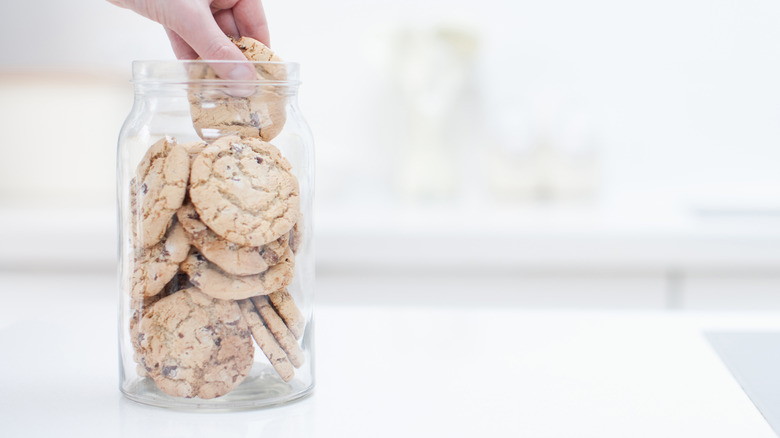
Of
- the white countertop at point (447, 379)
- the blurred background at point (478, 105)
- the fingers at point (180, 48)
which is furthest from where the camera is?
the blurred background at point (478, 105)

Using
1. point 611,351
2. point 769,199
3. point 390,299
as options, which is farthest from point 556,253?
point 611,351

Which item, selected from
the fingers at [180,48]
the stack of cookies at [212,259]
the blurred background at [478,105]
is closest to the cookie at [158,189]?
the stack of cookies at [212,259]

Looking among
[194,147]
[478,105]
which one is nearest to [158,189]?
[194,147]

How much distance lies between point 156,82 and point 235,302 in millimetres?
168

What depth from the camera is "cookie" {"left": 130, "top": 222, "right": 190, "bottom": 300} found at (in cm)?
57

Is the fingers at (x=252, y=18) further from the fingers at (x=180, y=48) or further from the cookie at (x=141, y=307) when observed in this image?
the cookie at (x=141, y=307)

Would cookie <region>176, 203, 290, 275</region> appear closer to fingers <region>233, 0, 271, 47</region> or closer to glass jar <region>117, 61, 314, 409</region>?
glass jar <region>117, 61, 314, 409</region>

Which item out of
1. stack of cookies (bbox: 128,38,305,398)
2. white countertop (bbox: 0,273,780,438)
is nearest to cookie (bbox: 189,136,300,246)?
stack of cookies (bbox: 128,38,305,398)

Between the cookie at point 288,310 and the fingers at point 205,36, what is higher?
the fingers at point 205,36

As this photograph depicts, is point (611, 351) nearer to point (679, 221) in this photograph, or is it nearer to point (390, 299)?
point (390, 299)

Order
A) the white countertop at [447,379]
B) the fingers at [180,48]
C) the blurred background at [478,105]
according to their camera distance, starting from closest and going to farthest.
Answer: the white countertop at [447,379], the fingers at [180,48], the blurred background at [478,105]

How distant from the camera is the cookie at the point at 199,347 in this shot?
56 cm

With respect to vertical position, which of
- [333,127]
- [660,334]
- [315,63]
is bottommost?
[660,334]

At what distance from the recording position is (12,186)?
222 cm
